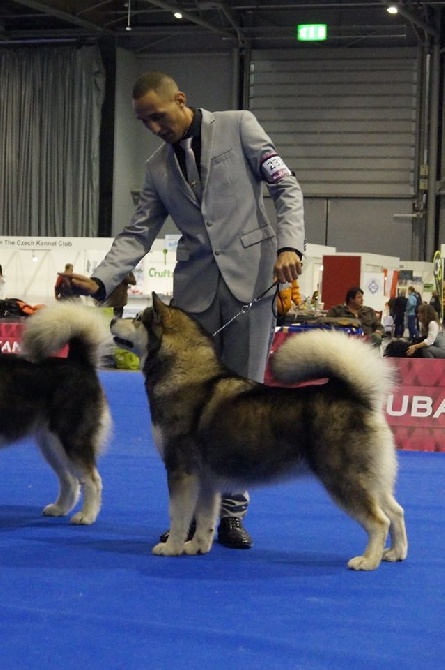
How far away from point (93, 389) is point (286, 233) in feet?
3.49

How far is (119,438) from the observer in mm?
6543

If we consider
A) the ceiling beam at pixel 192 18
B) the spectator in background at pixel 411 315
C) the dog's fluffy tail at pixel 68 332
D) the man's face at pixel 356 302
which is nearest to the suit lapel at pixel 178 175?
the dog's fluffy tail at pixel 68 332

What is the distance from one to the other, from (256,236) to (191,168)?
34cm

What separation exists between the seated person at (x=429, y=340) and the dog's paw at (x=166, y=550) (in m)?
5.74

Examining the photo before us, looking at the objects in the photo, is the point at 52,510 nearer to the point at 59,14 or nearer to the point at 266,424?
the point at 266,424

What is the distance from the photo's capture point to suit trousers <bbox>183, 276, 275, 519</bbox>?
375 cm

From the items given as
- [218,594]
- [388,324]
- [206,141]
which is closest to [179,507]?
[218,594]

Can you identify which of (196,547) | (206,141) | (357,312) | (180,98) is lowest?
(196,547)

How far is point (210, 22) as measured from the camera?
2225 cm

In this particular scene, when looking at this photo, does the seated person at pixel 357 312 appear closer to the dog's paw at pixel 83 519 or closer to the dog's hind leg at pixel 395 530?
the dog's paw at pixel 83 519

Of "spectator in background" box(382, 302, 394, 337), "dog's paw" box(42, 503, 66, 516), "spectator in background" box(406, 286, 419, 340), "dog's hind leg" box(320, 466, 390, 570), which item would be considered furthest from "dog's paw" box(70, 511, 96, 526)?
"spectator in background" box(406, 286, 419, 340)

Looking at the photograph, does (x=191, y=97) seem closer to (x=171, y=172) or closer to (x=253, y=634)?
(x=171, y=172)


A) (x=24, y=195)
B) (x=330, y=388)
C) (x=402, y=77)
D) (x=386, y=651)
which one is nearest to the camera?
(x=386, y=651)

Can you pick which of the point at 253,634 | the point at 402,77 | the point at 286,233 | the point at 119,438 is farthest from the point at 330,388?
the point at 402,77
